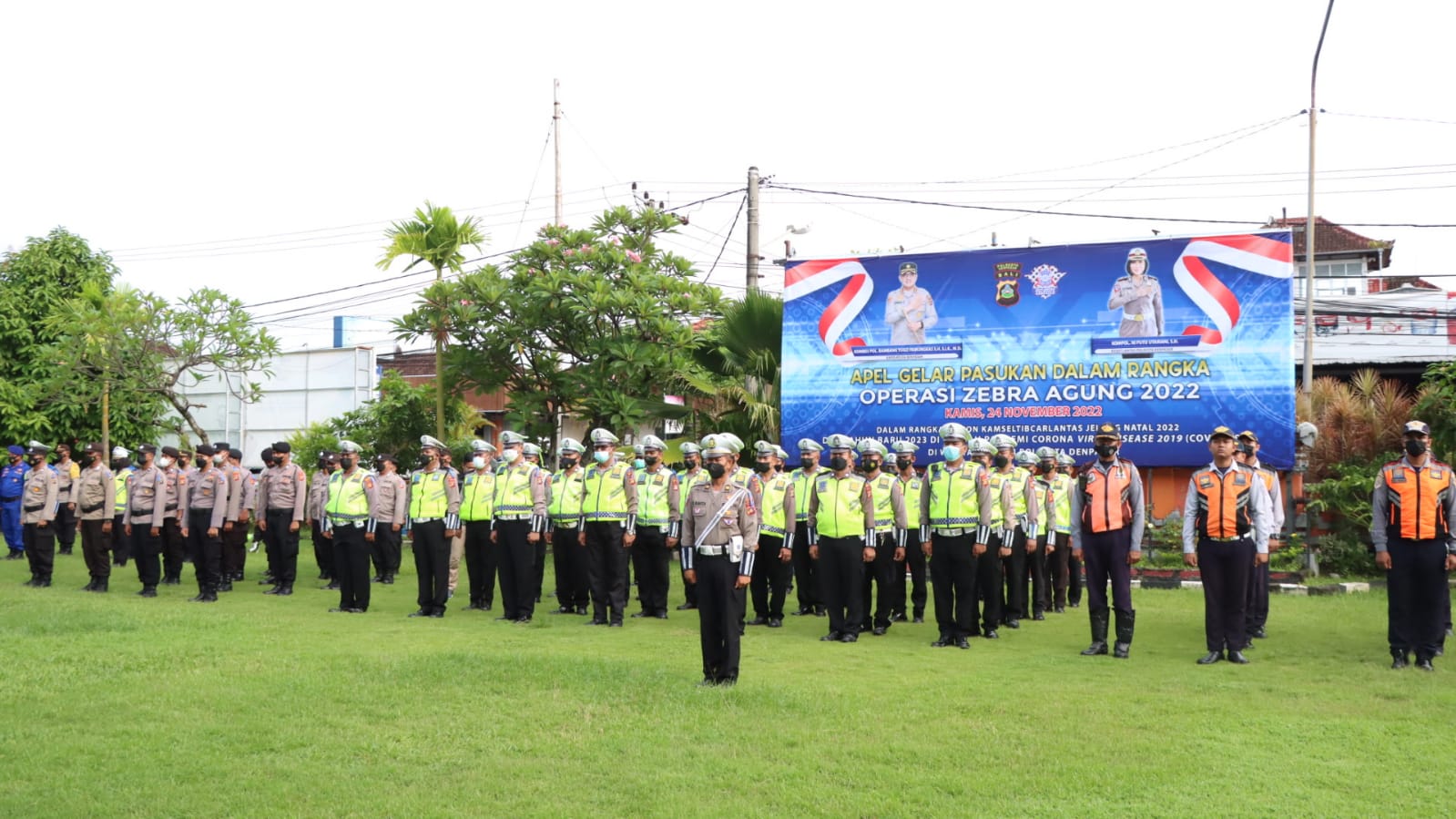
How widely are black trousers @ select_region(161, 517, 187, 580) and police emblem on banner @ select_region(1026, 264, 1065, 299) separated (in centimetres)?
1167

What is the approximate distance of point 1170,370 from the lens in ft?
52.7

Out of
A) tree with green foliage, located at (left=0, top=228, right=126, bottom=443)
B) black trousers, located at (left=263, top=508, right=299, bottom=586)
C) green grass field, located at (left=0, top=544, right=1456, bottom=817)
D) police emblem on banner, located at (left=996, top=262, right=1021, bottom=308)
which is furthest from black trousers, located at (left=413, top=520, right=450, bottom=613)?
tree with green foliage, located at (left=0, top=228, right=126, bottom=443)

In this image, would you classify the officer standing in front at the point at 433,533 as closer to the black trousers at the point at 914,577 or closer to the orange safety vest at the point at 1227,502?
the black trousers at the point at 914,577

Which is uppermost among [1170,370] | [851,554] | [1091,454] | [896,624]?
[1170,370]

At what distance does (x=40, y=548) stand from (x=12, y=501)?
5.95 meters

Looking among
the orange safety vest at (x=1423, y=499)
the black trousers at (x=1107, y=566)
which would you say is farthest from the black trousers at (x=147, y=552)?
the orange safety vest at (x=1423, y=499)

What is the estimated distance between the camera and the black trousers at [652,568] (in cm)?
1314

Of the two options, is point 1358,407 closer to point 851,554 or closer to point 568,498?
point 851,554

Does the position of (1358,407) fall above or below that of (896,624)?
above

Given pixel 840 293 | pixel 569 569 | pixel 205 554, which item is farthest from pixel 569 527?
pixel 840 293

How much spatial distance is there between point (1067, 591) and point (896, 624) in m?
3.12

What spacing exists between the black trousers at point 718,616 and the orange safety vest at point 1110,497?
333 centimetres

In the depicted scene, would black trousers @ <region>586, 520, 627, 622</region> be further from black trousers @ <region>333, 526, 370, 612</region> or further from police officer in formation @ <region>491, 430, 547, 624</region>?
black trousers @ <region>333, 526, 370, 612</region>

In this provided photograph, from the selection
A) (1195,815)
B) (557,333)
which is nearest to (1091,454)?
(557,333)
